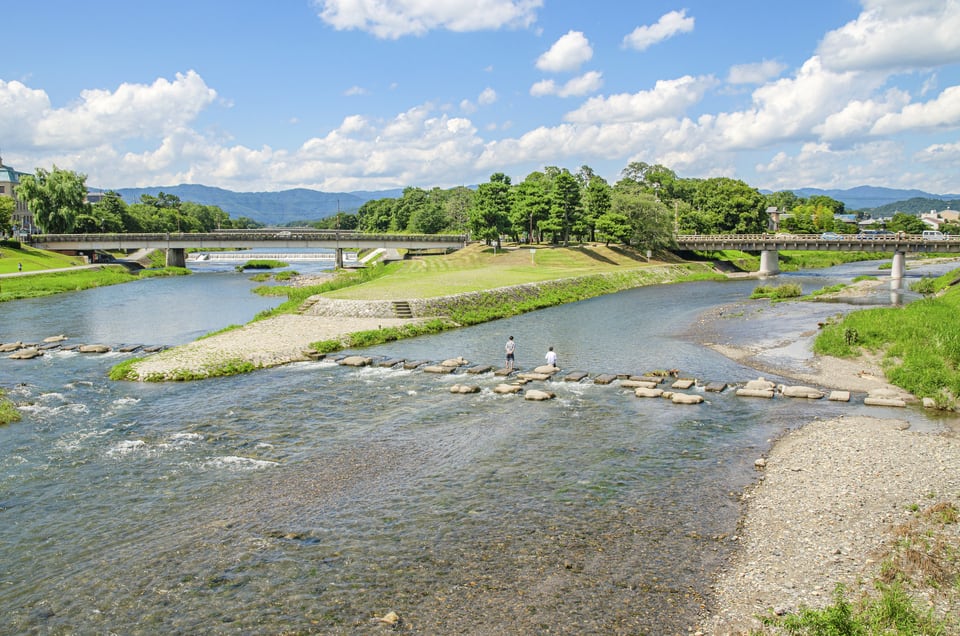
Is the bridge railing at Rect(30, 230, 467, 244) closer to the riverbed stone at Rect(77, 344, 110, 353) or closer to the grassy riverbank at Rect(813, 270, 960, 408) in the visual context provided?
the riverbed stone at Rect(77, 344, 110, 353)

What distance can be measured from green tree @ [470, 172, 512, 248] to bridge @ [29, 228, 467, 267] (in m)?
9.99

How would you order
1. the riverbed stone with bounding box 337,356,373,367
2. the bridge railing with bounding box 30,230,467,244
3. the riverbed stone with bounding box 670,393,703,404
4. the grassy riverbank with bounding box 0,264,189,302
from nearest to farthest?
the riverbed stone with bounding box 670,393,703,404 → the riverbed stone with bounding box 337,356,373,367 → the grassy riverbank with bounding box 0,264,189,302 → the bridge railing with bounding box 30,230,467,244

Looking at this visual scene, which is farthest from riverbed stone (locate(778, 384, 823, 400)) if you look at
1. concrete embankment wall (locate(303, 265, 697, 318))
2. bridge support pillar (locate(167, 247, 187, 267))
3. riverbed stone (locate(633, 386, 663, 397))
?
bridge support pillar (locate(167, 247, 187, 267))

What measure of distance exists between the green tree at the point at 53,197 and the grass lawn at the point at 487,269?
67435 millimetres

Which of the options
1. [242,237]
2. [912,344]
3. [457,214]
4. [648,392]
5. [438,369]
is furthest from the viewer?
[457,214]

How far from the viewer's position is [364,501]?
21516 mm

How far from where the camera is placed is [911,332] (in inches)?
1603

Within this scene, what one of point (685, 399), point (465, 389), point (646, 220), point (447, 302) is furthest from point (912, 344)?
point (646, 220)

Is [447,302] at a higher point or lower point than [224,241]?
lower

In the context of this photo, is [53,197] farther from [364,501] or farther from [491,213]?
[364,501]

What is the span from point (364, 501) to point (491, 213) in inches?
3671

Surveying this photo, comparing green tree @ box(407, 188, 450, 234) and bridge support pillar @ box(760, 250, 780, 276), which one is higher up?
green tree @ box(407, 188, 450, 234)

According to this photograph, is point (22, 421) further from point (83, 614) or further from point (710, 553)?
point (710, 553)

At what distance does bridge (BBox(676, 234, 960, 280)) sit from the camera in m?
98.5
